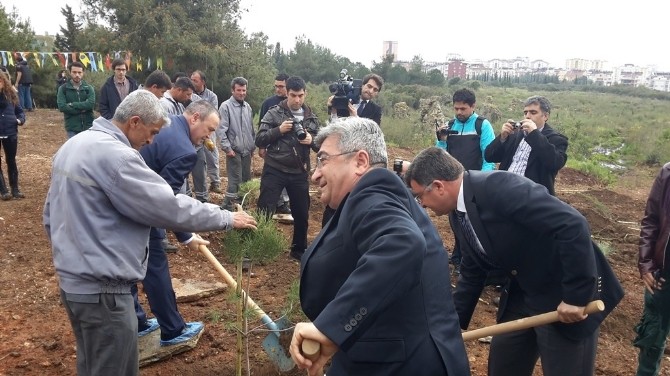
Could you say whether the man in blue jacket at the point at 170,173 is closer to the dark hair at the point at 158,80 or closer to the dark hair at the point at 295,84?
the dark hair at the point at 295,84

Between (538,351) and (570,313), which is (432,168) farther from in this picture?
(538,351)

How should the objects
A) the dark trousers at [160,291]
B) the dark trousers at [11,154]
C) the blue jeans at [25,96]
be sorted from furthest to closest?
the blue jeans at [25,96]
the dark trousers at [11,154]
the dark trousers at [160,291]

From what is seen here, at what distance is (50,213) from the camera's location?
8.42 feet

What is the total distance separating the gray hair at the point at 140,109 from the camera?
2.66 metres

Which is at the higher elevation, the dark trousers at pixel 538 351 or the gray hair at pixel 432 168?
the gray hair at pixel 432 168

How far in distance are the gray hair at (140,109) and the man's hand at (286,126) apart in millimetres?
2606

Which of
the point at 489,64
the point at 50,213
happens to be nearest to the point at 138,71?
the point at 50,213

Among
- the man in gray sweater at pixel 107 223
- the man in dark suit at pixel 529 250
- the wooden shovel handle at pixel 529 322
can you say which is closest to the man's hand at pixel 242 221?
the man in gray sweater at pixel 107 223

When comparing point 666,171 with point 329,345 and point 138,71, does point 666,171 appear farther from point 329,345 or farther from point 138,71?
point 138,71

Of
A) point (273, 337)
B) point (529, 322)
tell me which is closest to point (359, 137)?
point (529, 322)

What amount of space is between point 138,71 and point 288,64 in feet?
70.2

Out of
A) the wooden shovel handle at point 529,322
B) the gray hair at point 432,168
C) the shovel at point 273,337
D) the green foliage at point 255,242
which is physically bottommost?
the shovel at point 273,337

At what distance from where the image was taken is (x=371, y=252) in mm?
1554

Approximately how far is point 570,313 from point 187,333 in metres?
2.57
